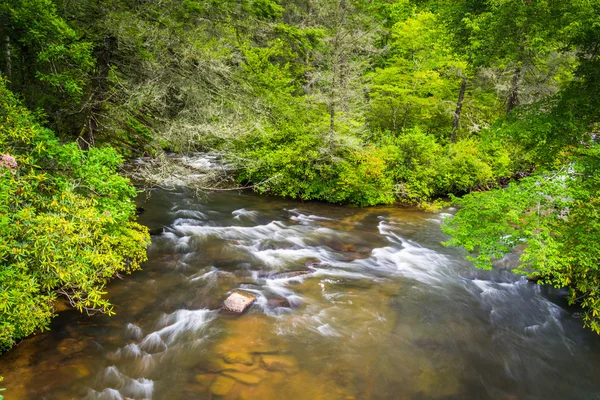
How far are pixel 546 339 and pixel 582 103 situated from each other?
4860mm

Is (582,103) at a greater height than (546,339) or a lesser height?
greater

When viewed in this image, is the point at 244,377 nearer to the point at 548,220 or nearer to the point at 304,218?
the point at 548,220

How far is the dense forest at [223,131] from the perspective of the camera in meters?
4.84

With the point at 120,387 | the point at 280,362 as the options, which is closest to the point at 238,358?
the point at 280,362

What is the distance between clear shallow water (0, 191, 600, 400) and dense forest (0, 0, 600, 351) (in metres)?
0.66

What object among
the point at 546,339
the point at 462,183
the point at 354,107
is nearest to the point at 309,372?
the point at 546,339

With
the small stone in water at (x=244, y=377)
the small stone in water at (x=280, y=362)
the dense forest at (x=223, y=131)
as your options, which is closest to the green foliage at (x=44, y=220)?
the dense forest at (x=223, y=131)

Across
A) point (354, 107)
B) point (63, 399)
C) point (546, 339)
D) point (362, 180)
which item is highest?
point (354, 107)

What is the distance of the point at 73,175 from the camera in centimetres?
574

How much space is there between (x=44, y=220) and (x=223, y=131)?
4.81 meters

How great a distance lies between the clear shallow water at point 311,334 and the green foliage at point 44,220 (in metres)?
0.94

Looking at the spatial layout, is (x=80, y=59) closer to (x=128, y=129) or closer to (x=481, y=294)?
(x=128, y=129)

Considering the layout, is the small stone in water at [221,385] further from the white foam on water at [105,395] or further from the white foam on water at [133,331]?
the white foam on water at [133,331]

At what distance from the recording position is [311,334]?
606 cm
